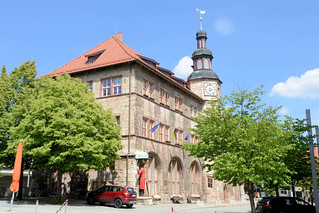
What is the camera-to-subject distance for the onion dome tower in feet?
149

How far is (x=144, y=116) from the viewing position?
1176 inches

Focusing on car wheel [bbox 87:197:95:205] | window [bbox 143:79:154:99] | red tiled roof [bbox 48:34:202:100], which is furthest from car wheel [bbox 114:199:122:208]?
red tiled roof [bbox 48:34:202:100]

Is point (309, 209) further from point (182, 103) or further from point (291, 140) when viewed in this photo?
point (182, 103)

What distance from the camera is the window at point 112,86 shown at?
99.1ft

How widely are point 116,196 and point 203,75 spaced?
27448 millimetres

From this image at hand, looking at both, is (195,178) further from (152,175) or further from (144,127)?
(144,127)

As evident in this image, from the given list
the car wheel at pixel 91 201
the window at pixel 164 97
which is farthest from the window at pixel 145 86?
the car wheel at pixel 91 201

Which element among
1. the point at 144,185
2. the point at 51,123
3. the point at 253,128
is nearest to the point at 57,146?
the point at 51,123

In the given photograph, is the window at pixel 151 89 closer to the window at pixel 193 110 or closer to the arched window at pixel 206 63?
the window at pixel 193 110

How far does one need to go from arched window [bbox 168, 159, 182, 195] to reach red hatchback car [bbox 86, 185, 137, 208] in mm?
10564

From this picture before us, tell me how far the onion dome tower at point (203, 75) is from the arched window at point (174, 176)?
12.6m

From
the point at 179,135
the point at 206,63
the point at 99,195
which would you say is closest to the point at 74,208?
the point at 99,195

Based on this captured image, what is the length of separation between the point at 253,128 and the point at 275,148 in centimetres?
166

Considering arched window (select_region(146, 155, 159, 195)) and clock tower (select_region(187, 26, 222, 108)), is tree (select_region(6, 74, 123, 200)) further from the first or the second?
clock tower (select_region(187, 26, 222, 108))
